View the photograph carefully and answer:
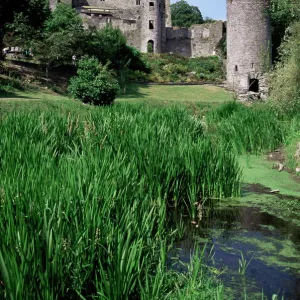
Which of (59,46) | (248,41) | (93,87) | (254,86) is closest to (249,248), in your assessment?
(93,87)

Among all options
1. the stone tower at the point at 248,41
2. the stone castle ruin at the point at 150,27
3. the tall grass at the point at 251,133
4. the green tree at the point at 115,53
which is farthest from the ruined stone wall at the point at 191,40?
the tall grass at the point at 251,133

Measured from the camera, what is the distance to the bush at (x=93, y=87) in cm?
1656

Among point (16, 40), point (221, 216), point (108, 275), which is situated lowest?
point (221, 216)

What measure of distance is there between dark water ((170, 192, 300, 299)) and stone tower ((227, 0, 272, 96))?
21525 millimetres

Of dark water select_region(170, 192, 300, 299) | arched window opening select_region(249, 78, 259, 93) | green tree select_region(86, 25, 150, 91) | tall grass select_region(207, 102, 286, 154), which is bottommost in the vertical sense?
dark water select_region(170, 192, 300, 299)

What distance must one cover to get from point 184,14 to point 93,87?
61361mm

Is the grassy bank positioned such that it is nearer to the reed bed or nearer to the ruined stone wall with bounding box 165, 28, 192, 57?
the reed bed

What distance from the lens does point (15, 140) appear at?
5.78 meters

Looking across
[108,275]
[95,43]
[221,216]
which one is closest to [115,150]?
[221,216]

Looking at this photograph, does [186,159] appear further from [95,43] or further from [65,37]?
[95,43]

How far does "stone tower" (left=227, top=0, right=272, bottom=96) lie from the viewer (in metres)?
26.4

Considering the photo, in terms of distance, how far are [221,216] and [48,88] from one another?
62.3 feet

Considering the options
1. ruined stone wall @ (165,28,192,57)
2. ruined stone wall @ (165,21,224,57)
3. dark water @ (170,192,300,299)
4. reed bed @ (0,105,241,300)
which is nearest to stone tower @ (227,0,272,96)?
ruined stone wall @ (165,21,224,57)

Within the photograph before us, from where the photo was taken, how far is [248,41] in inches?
1050
